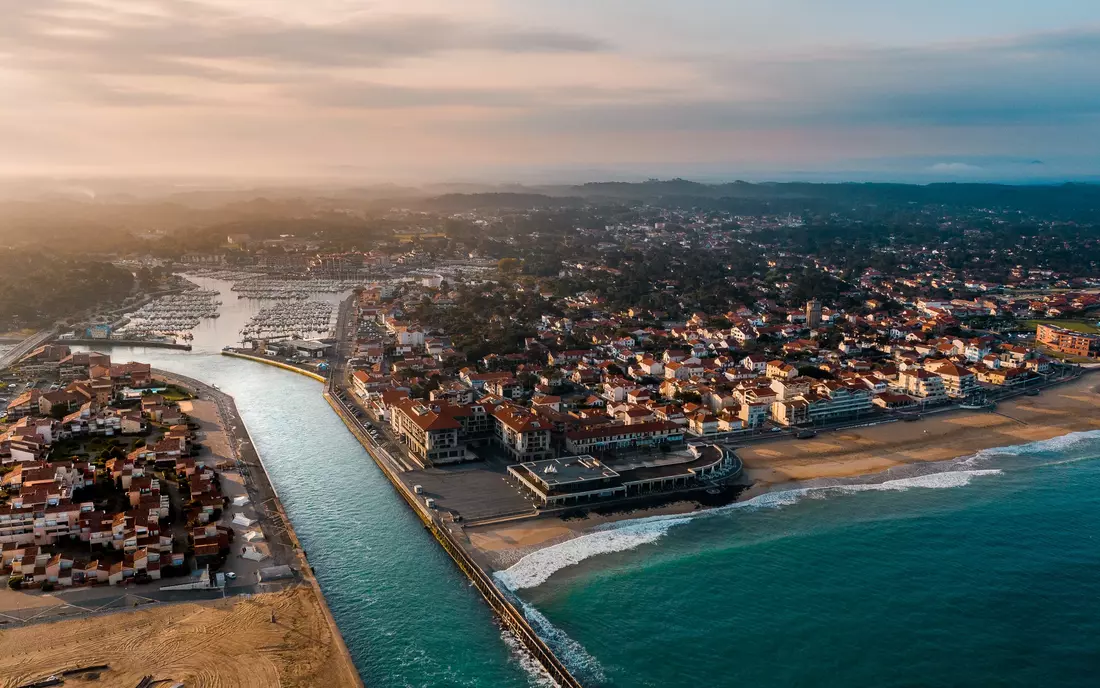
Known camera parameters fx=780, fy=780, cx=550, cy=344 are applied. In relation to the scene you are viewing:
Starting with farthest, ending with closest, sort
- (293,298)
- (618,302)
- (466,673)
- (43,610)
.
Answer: (293,298)
(618,302)
(43,610)
(466,673)

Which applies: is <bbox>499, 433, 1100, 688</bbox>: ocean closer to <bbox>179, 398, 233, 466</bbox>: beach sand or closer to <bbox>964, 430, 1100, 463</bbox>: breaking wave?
<bbox>964, 430, 1100, 463</bbox>: breaking wave

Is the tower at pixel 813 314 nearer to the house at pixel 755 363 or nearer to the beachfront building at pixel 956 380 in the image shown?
the house at pixel 755 363

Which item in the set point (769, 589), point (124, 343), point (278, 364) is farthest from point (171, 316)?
point (769, 589)

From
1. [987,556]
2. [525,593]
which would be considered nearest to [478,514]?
[525,593]

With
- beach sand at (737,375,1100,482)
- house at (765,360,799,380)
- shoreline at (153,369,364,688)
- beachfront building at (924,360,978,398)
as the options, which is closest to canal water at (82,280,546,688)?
shoreline at (153,369,364,688)

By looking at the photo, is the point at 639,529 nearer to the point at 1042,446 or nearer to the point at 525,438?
the point at 525,438

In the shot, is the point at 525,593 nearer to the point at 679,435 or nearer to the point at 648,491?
the point at 648,491

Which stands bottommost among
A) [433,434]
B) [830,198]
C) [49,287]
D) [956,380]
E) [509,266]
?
[433,434]
